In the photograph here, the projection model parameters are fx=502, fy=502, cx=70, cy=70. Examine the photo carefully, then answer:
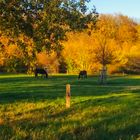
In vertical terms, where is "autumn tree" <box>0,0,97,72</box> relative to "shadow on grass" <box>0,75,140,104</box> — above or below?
above

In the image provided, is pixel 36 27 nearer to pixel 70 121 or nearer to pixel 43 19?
pixel 43 19

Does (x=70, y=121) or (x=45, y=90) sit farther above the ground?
(x=45, y=90)

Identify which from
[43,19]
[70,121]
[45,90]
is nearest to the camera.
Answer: [70,121]

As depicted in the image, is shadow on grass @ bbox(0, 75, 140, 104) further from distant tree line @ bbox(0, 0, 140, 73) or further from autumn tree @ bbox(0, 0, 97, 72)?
autumn tree @ bbox(0, 0, 97, 72)

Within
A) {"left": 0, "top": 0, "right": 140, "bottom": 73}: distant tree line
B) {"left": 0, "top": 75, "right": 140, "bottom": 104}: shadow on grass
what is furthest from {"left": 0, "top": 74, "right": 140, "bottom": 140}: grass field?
{"left": 0, "top": 75, "right": 140, "bottom": 104}: shadow on grass

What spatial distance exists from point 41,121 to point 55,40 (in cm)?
541

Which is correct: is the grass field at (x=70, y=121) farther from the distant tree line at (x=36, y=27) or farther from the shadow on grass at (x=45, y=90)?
the shadow on grass at (x=45, y=90)

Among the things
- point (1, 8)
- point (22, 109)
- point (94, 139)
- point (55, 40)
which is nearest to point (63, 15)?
point (55, 40)

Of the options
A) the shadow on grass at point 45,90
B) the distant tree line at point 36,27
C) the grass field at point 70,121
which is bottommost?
the grass field at point 70,121

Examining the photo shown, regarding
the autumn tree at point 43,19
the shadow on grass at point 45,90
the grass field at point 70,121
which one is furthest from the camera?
the shadow on grass at point 45,90

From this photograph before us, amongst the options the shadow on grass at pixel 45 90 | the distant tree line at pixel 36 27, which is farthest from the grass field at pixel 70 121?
the shadow on grass at pixel 45 90

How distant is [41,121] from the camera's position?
18.7 m

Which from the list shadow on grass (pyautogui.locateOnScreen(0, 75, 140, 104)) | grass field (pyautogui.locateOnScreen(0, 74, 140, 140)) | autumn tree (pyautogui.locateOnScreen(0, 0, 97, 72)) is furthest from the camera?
shadow on grass (pyautogui.locateOnScreen(0, 75, 140, 104))

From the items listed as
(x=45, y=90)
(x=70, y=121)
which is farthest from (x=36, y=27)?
(x=45, y=90)
